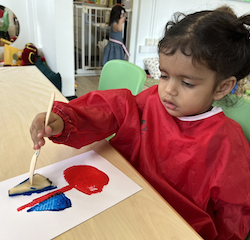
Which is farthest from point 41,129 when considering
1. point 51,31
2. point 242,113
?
point 51,31

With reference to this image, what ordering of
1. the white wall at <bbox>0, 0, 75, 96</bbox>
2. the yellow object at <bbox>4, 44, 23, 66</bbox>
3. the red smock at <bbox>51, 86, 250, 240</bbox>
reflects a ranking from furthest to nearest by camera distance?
the yellow object at <bbox>4, 44, 23, 66</bbox> → the white wall at <bbox>0, 0, 75, 96</bbox> → the red smock at <bbox>51, 86, 250, 240</bbox>

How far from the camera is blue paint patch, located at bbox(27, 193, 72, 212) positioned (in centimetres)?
43

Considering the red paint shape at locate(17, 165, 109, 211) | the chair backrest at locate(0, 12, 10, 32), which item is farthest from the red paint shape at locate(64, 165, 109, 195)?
the chair backrest at locate(0, 12, 10, 32)

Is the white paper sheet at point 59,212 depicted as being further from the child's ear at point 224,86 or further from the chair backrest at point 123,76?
the chair backrest at point 123,76

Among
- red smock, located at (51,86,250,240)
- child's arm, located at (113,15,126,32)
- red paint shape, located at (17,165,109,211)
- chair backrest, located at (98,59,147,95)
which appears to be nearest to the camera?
red paint shape, located at (17,165,109,211)

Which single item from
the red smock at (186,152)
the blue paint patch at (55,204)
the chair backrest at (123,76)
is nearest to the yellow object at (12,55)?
the chair backrest at (123,76)

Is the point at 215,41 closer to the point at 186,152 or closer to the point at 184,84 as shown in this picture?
the point at 184,84

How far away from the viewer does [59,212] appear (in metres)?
0.42

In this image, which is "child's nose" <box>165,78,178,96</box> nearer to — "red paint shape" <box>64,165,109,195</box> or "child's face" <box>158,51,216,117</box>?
"child's face" <box>158,51,216,117</box>

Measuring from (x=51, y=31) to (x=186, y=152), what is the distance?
6.11 feet

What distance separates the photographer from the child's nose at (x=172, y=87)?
55cm

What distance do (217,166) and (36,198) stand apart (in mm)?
471

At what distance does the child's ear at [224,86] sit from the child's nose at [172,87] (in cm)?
11

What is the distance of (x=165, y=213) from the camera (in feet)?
1.43
